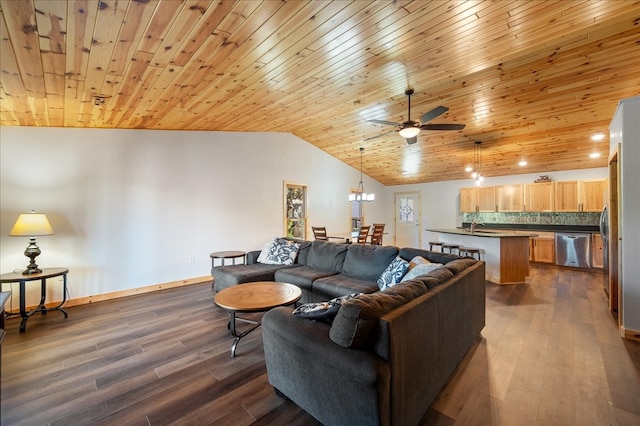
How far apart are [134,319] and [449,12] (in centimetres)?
455

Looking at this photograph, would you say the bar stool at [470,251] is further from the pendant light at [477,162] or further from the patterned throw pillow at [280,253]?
the patterned throw pillow at [280,253]

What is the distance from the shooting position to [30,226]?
3.35 meters

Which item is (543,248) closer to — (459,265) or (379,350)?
(459,265)

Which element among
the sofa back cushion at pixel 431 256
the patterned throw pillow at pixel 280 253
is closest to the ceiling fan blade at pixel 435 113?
the sofa back cushion at pixel 431 256

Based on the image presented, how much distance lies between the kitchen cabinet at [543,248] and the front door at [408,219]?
9.64ft

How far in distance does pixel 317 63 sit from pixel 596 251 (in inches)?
266

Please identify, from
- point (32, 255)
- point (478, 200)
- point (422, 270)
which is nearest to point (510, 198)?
point (478, 200)

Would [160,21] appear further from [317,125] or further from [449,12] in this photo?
[317,125]

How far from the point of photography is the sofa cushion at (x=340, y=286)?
10.8 ft

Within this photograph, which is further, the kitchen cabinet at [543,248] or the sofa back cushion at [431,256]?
the kitchen cabinet at [543,248]

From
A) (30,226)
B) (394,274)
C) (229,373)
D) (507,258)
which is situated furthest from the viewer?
(507,258)

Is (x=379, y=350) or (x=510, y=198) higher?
(x=510, y=198)

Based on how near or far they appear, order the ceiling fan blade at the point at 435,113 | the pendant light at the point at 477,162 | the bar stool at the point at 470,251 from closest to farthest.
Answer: the ceiling fan blade at the point at 435,113 → the bar stool at the point at 470,251 → the pendant light at the point at 477,162

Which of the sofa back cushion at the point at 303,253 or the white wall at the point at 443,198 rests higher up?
the white wall at the point at 443,198
